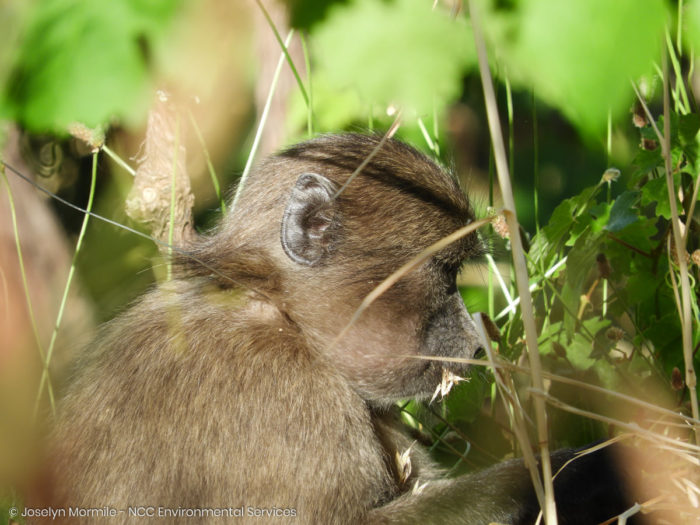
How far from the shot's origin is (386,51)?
1.59m

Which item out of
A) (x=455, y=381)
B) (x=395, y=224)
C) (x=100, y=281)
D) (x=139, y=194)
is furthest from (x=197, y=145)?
(x=455, y=381)

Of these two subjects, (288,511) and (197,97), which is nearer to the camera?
(288,511)

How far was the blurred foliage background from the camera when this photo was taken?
A: 3.90 feet

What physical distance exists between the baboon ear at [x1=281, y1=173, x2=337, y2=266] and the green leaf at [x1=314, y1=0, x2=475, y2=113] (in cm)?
115

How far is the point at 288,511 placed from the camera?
8.29ft

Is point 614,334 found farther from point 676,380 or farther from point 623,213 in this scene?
point 623,213

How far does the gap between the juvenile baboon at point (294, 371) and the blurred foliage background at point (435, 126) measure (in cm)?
33

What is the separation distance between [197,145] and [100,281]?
1052 millimetres

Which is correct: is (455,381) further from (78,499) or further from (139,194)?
(139,194)

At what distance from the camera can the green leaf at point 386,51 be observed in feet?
5.12

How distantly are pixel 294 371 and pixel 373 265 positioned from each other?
54 cm

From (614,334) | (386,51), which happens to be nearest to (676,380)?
(614,334)

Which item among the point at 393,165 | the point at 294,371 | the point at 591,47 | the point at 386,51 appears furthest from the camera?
the point at 393,165

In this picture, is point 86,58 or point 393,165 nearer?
point 86,58
